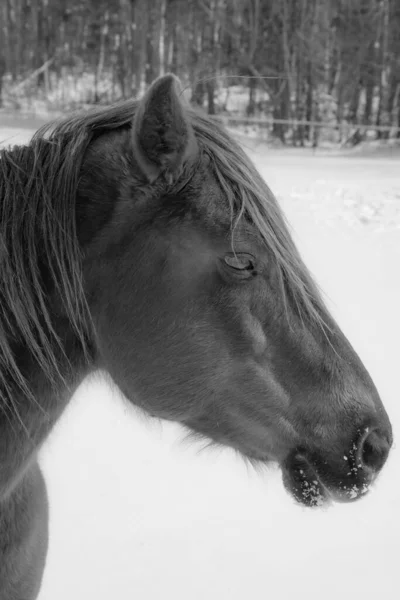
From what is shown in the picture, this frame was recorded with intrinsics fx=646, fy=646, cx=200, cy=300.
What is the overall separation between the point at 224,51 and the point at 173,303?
57.6 feet

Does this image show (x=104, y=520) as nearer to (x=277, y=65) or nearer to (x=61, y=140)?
(x=61, y=140)

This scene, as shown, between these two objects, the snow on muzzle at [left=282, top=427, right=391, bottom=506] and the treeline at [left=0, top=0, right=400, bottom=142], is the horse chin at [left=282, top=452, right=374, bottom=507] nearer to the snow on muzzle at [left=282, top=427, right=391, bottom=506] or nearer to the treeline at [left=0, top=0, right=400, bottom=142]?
the snow on muzzle at [left=282, top=427, right=391, bottom=506]

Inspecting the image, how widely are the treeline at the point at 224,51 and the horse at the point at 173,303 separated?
1403 cm

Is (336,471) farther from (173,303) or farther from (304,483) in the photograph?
(173,303)

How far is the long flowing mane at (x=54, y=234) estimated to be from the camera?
1.34 meters

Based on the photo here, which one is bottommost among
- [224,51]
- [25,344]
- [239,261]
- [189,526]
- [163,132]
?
[224,51]

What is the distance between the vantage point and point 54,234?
4.40 feet

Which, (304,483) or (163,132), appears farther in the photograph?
(304,483)

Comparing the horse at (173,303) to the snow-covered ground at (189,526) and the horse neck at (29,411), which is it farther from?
the snow-covered ground at (189,526)

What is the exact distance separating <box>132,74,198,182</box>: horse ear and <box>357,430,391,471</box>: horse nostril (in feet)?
2.30

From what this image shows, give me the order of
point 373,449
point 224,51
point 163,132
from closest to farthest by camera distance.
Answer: point 163,132
point 373,449
point 224,51

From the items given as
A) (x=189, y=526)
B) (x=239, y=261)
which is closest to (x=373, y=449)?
(x=239, y=261)

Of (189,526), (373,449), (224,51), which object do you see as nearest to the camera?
(373,449)

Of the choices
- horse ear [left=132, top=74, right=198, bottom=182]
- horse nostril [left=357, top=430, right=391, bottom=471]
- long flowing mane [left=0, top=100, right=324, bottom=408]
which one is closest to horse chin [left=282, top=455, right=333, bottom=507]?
horse nostril [left=357, top=430, right=391, bottom=471]
